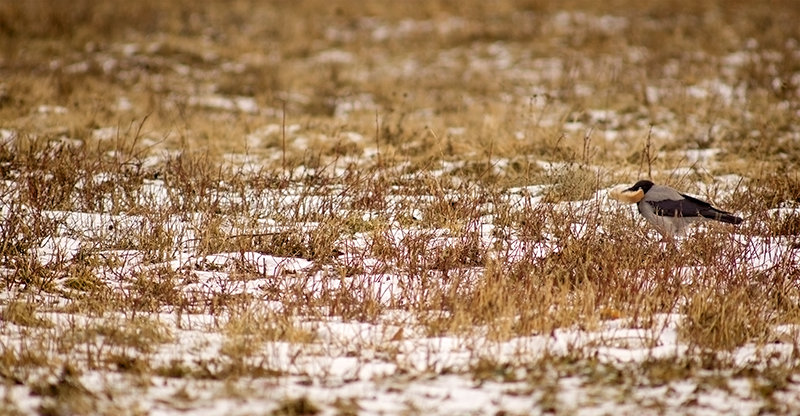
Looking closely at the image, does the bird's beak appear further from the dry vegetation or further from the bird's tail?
the bird's tail

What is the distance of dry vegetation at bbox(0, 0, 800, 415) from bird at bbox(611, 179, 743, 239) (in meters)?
0.14

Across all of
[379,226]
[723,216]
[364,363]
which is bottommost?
[364,363]

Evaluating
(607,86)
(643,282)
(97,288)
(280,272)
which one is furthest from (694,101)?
(97,288)

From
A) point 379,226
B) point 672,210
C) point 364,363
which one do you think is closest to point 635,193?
point 672,210

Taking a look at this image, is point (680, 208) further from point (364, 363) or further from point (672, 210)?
point (364, 363)

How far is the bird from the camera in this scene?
4.92 m

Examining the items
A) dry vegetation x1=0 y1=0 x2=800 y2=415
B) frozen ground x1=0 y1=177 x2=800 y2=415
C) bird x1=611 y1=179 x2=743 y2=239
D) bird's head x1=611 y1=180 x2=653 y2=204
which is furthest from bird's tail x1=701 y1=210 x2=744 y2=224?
frozen ground x1=0 y1=177 x2=800 y2=415

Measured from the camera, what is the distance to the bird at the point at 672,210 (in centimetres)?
492

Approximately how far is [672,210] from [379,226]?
1.99 meters

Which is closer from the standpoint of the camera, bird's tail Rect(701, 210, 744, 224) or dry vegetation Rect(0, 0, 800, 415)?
dry vegetation Rect(0, 0, 800, 415)

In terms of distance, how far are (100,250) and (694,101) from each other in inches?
312

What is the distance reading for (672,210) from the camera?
4949 mm

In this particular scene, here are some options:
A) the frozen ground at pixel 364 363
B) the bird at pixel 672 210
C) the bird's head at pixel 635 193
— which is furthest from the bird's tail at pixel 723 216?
the frozen ground at pixel 364 363

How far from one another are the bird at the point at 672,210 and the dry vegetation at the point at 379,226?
0.14 m
